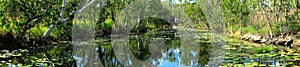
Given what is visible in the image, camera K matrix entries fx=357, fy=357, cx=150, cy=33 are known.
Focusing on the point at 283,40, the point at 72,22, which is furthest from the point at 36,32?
the point at 283,40

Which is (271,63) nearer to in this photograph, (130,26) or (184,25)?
(130,26)

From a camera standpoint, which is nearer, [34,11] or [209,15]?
[34,11]

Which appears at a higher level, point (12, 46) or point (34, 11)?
point (34, 11)

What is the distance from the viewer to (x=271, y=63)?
8.70 metres

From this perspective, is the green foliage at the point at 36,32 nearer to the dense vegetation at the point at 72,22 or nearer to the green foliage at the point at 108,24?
the dense vegetation at the point at 72,22

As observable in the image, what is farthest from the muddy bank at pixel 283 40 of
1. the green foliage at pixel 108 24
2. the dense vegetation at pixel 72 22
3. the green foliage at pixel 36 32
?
the green foliage at pixel 108 24

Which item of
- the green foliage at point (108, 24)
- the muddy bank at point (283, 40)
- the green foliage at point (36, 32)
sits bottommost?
the muddy bank at point (283, 40)

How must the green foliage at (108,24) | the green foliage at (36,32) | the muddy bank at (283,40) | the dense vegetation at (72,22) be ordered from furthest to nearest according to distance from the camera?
1. the green foliage at (108,24)
2. the green foliage at (36,32)
3. the muddy bank at (283,40)
4. the dense vegetation at (72,22)

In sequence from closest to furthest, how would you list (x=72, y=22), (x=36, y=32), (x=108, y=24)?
1. (x=36, y=32)
2. (x=72, y=22)
3. (x=108, y=24)

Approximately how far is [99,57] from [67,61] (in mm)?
1435

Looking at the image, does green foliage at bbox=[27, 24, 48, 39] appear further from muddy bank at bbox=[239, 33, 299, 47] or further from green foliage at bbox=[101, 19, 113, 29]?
muddy bank at bbox=[239, 33, 299, 47]

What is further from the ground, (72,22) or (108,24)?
(72,22)

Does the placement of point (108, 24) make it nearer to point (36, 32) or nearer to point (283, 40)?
point (36, 32)

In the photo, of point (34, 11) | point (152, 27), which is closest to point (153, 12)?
point (152, 27)
